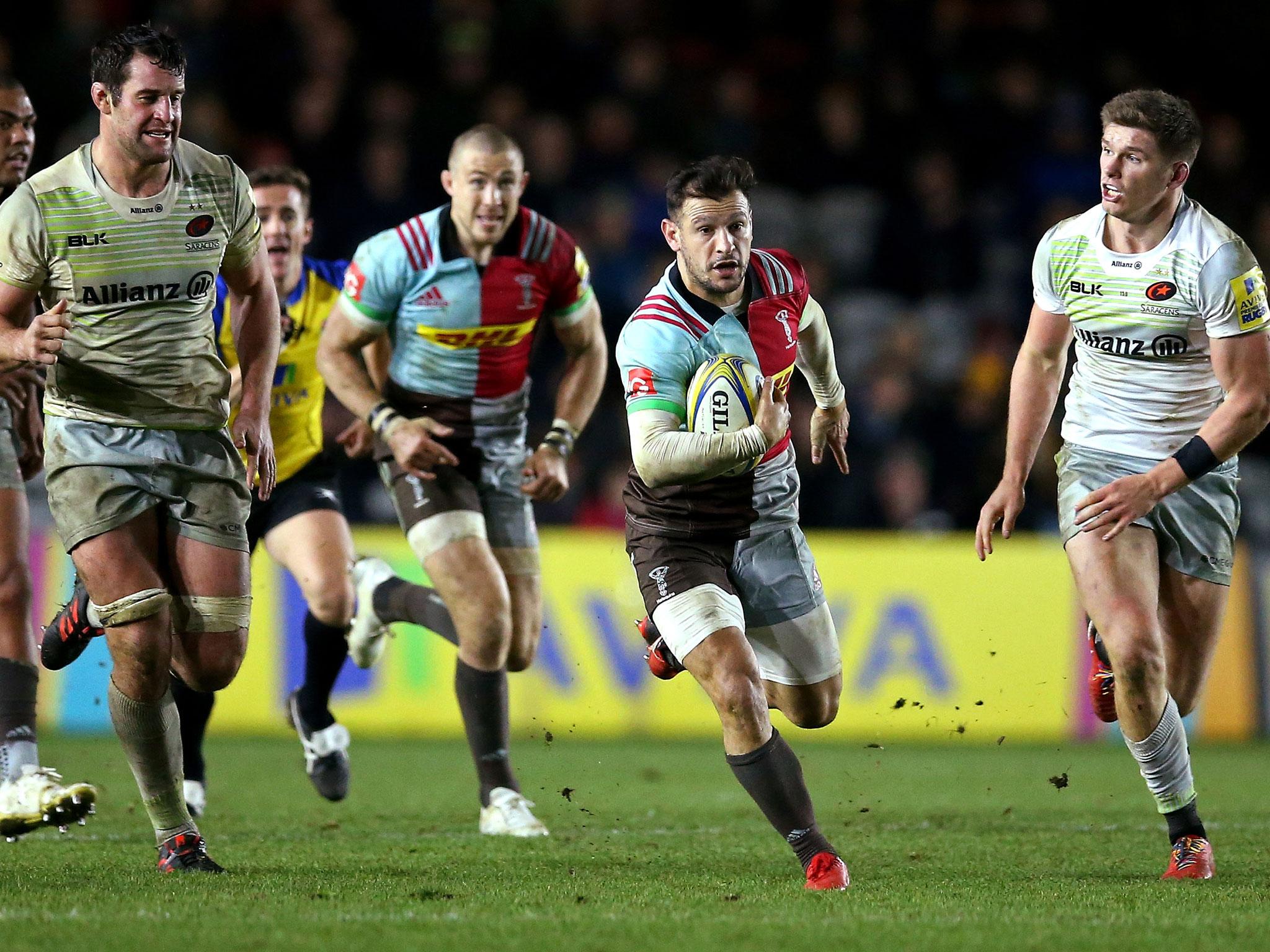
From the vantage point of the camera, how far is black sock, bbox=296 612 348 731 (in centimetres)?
793

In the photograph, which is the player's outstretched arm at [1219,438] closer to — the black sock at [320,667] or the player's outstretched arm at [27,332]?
the player's outstretched arm at [27,332]

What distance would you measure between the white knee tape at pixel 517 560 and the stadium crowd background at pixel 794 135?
5233 mm

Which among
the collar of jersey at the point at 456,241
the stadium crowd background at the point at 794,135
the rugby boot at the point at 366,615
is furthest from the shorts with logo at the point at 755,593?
the stadium crowd background at the point at 794,135

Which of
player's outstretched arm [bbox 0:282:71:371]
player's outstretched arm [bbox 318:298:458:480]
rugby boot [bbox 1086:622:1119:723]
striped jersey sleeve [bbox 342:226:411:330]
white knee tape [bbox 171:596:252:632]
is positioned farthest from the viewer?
striped jersey sleeve [bbox 342:226:411:330]

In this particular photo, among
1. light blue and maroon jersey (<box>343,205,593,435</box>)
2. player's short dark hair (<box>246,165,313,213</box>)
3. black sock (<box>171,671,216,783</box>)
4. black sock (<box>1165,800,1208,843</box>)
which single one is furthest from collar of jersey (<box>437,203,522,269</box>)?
black sock (<box>1165,800,1208,843</box>)

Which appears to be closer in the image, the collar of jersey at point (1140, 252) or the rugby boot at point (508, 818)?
the collar of jersey at point (1140, 252)

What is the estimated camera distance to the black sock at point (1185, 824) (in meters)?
5.82

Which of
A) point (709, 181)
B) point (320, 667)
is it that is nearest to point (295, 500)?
point (320, 667)

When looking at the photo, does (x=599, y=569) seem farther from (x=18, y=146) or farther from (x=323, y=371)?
(x=18, y=146)

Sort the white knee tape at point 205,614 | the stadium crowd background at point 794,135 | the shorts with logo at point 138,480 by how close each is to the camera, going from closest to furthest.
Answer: the shorts with logo at point 138,480
the white knee tape at point 205,614
the stadium crowd background at point 794,135

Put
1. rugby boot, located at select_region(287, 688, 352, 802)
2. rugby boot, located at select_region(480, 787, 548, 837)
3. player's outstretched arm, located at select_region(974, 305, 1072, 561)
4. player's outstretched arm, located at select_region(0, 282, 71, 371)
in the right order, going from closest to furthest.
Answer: player's outstretched arm, located at select_region(0, 282, 71, 371), player's outstretched arm, located at select_region(974, 305, 1072, 561), rugby boot, located at select_region(480, 787, 548, 837), rugby boot, located at select_region(287, 688, 352, 802)

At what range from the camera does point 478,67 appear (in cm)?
1470

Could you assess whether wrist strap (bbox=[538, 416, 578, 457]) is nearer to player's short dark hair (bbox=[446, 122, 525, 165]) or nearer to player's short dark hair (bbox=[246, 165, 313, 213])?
player's short dark hair (bbox=[446, 122, 525, 165])

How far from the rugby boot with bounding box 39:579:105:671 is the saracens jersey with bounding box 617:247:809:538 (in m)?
2.19
